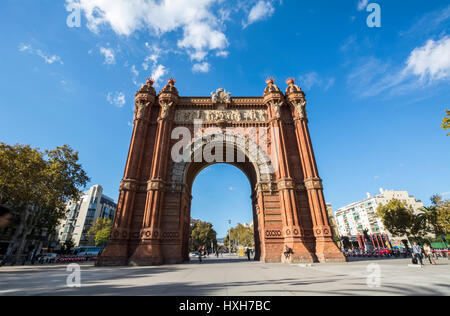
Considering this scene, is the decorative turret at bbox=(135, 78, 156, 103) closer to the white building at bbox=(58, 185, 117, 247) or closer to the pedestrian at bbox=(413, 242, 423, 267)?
the pedestrian at bbox=(413, 242, 423, 267)

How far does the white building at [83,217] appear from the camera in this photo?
5697cm

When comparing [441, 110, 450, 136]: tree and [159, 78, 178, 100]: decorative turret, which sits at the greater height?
[159, 78, 178, 100]: decorative turret

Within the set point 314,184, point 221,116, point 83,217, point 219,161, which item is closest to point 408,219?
point 314,184

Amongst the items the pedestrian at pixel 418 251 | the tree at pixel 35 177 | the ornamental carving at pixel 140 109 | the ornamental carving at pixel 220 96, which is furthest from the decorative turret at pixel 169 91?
the pedestrian at pixel 418 251

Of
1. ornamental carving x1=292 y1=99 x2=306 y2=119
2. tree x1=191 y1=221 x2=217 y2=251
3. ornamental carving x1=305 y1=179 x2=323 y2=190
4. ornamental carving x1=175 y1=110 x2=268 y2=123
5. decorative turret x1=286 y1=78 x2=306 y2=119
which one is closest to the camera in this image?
ornamental carving x1=305 y1=179 x2=323 y2=190

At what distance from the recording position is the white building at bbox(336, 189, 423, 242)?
71688 millimetres

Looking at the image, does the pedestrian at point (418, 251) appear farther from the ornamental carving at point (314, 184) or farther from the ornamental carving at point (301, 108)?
the ornamental carving at point (301, 108)

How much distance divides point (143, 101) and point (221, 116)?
8.35m

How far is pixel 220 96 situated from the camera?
21906mm

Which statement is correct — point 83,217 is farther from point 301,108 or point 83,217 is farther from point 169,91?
point 301,108

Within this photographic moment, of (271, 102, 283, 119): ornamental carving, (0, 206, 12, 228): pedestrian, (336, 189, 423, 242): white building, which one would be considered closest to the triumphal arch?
(271, 102, 283, 119): ornamental carving

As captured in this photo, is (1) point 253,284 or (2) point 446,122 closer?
(1) point 253,284

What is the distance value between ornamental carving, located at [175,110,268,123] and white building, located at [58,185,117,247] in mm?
53690

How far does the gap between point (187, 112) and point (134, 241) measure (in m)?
13.7
